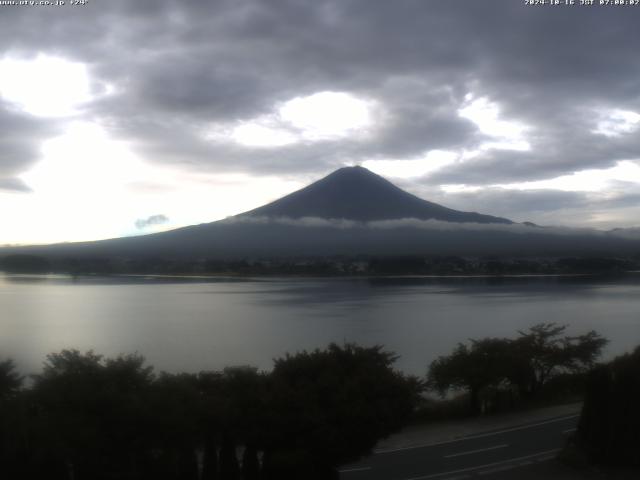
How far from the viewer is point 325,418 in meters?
4.98

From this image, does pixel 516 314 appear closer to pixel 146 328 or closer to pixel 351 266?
pixel 146 328

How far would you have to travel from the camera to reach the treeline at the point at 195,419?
4.42 metres

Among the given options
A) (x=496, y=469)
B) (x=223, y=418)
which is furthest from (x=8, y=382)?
(x=496, y=469)

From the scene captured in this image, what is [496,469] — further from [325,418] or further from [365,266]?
[365,266]

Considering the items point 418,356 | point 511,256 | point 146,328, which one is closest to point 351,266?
point 511,256

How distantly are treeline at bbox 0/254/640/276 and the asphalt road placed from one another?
30.7 metres

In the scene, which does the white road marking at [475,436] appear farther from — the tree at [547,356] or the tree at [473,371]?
the tree at [547,356]

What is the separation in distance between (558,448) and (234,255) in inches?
1678

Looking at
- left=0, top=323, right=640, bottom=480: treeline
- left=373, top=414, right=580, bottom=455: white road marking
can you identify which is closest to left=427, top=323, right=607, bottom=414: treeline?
left=373, top=414, right=580, bottom=455: white road marking

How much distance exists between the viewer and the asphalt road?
5.59 m

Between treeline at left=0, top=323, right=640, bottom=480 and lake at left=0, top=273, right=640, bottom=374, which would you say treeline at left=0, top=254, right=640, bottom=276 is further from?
treeline at left=0, top=323, right=640, bottom=480

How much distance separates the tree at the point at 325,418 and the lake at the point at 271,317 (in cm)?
534

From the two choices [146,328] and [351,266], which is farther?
[351,266]

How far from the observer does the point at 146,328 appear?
19.1 meters
